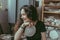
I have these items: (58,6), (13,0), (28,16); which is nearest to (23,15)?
(28,16)

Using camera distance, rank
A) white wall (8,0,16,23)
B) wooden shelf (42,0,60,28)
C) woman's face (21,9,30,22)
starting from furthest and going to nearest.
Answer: wooden shelf (42,0,60,28) → white wall (8,0,16,23) → woman's face (21,9,30,22)

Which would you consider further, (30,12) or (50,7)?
(50,7)

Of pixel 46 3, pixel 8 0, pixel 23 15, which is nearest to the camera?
pixel 23 15

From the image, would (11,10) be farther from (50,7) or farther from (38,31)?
(38,31)

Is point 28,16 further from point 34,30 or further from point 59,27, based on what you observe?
point 59,27

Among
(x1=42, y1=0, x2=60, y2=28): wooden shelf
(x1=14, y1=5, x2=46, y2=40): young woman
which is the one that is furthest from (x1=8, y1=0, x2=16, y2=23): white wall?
(x1=14, y1=5, x2=46, y2=40): young woman

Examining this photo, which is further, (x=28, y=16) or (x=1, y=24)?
(x=1, y=24)

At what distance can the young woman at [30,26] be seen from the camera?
1.31m

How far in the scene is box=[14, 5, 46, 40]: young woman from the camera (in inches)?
51.7

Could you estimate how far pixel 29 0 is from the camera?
8.22 ft

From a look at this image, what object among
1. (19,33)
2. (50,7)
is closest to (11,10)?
(50,7)

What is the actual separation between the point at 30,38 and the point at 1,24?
1.27 meters

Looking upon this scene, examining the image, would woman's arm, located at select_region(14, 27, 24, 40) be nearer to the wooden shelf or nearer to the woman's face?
the woman's face

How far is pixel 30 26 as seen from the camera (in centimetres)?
133
